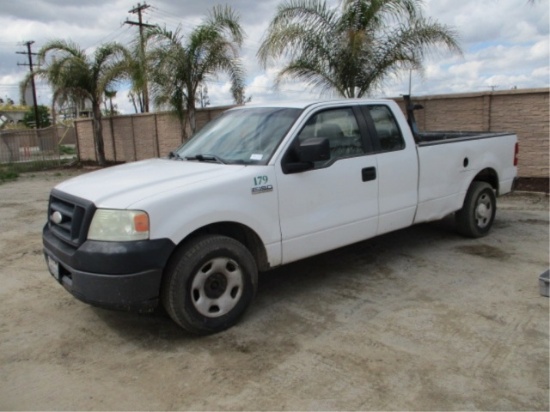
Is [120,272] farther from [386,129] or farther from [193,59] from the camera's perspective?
[193,59]

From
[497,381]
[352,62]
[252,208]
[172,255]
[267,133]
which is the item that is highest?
[352,62]

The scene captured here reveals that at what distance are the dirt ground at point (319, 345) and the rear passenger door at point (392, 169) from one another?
618 millimetres

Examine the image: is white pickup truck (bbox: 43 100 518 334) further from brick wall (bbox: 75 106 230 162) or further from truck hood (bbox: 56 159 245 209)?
brick wall (bbox: 75 106 230 162)

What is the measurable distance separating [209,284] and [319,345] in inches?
Answer: 37.8

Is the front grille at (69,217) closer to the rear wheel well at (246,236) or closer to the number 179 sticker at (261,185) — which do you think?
the rear wheel well at (246,236)

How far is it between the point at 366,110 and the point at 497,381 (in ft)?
9.60

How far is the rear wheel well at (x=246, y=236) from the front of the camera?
13.4ft

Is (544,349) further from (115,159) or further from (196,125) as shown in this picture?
(115,159)

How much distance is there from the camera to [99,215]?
141 inches

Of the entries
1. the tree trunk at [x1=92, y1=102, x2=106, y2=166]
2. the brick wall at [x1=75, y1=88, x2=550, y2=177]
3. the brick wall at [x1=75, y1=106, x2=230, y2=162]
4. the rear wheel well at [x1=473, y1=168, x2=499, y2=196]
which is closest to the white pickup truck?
the rear wheel well at [x1=473, y1=168, x2=499, y2=196]

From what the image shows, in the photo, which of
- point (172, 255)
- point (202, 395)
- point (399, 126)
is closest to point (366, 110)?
point (399, 126)

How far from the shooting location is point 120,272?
3.44 metres

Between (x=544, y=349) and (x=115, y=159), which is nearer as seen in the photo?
(x=544, y=349)

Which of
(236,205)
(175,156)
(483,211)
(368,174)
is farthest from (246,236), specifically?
(483,211)
